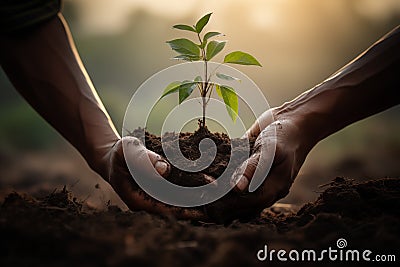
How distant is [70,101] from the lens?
179 cm

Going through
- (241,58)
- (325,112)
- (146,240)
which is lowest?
(146,240)

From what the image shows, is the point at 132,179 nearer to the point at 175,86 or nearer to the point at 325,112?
the point at 175,86

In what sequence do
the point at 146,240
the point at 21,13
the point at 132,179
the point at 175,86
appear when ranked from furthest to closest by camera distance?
the point at 175,86, the point at 132,179, the point at 21,13, the point at 146,240

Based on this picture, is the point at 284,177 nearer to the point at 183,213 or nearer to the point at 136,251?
the point at 183,213

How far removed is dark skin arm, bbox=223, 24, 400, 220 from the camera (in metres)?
1.71

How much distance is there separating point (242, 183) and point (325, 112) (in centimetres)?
53

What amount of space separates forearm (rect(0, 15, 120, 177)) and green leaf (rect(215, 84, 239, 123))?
19.5 inches

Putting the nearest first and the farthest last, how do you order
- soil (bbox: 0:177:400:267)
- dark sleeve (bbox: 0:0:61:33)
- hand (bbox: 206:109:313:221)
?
soil (bbox: 0:177:400:267) → dark sleeve (bbox: 0:0:61:33) → hand (bbox: 206:109:313:221)

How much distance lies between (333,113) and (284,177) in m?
0.37

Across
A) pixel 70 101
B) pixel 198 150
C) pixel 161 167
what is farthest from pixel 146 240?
pixel 70 101

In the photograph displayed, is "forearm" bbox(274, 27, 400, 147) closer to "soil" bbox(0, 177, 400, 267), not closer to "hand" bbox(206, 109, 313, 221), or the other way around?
"hand" bbox(206, 109, 313, 221)

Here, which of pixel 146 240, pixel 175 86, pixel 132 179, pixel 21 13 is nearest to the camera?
pixel 146 240

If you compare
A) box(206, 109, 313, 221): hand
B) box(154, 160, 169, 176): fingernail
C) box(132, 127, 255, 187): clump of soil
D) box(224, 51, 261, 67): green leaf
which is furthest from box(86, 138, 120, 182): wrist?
box(224, 51, 261, 67): green leaf

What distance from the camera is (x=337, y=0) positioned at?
25.2 ft
